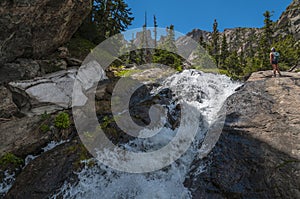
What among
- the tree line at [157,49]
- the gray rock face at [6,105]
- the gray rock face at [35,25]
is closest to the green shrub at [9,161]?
the gray rock face at [6,105]

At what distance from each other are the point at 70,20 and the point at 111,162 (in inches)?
417

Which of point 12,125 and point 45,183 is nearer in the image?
point 45,183

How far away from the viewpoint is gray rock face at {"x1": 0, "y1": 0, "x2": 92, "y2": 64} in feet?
29.1

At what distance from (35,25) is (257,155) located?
41.8 feet

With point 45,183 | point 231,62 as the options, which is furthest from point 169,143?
point 231,62

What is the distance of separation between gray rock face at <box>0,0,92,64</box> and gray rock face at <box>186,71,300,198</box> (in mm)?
11082

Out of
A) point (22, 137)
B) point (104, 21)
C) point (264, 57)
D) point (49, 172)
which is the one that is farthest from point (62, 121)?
point (264, 57)

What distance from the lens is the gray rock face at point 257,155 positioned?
15.7 ft

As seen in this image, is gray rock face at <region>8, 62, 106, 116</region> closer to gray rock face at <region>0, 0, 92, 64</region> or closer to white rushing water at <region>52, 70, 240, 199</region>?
gray rock face at <region>0, 0, 92, 64</region>

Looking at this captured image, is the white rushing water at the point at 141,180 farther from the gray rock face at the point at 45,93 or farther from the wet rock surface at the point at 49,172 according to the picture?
the gray rock face at the point at 45,93

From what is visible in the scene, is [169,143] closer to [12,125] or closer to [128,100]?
[128,100]

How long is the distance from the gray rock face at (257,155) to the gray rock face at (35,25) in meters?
11.1

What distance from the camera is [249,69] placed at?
30938 millimetres

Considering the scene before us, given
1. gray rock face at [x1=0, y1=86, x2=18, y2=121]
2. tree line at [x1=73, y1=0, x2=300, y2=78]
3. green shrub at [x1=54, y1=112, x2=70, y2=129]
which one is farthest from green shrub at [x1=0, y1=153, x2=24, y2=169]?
tree line at [x1=73, y1=0, x2=300, y2=78]
